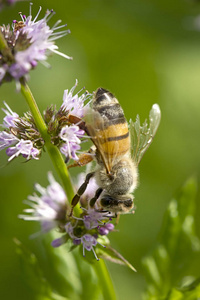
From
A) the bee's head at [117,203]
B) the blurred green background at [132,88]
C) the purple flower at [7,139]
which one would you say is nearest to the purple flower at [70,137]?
the purple flower at [7,139]

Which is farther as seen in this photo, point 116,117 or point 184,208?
point 184,208

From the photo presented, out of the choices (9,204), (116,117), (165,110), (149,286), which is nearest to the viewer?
(116,117)

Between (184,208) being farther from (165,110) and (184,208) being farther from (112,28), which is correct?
(112,28)

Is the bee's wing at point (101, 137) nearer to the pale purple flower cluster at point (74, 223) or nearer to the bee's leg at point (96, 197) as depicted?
the bee's leg at point (96, 197)

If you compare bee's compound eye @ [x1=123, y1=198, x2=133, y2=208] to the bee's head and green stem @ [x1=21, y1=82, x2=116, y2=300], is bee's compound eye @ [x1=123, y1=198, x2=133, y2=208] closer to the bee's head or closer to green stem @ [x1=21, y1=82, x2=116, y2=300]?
the bee's head

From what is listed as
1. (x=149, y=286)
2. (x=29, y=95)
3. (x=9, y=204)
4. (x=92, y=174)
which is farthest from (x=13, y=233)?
(x=29, y=95)
